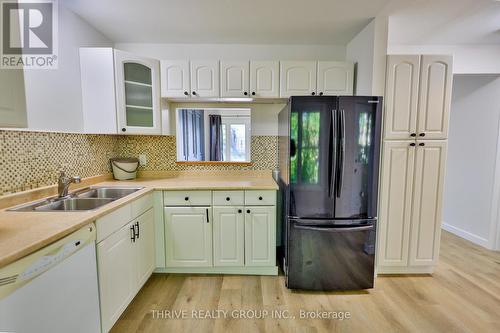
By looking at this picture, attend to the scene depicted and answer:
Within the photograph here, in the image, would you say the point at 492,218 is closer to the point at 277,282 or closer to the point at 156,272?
the point at 277,282

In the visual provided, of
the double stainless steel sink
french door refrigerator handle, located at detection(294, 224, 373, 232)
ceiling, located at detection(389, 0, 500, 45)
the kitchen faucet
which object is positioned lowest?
french door refrigerator handle, located at detection(294, 224, 373, 232)

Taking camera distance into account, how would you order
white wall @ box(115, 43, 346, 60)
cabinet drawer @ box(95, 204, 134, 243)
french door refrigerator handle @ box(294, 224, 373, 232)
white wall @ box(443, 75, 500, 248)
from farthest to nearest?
white wall @ box(443, 75, 500, 248)
white wall @ box(115, 43, 346, 60)
french door refrigerator handle @ box(294, 224, 373, 232)
cabinet drawer @ box(95, 204, 134, 243)

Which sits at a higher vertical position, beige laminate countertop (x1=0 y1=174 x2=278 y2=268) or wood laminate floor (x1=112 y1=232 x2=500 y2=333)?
beige laminate countertop (x1=0 y1=174 x2=278 y2=268)

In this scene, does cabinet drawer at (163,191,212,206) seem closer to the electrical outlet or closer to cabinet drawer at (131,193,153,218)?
cabinet drawer at (131,193,153,218)

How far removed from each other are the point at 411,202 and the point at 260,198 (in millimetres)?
1454

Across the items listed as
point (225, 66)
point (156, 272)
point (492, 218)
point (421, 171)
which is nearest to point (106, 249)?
point (156, 272)

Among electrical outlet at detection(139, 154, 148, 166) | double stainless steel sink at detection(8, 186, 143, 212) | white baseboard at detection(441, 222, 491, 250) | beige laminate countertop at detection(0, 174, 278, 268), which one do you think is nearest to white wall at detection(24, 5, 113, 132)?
double stainless steel sink at detection(8, 186, 143, 212)

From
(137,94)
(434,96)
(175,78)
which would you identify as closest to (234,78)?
(175,78)

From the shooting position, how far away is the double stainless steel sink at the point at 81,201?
1521 mm

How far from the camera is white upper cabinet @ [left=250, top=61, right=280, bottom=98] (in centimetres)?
232

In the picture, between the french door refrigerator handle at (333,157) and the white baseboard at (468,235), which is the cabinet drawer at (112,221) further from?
the white baseboard at (468,235)

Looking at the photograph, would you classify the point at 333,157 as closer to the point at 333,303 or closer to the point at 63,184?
the point at 333,303

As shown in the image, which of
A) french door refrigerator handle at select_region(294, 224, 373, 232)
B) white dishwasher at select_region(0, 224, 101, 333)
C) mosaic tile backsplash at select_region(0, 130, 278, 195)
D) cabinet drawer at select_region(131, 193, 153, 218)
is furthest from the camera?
french door refrigerator handle at select_region(294, 224, 373, 232)

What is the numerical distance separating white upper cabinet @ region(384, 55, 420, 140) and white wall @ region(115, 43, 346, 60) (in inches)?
28.5
